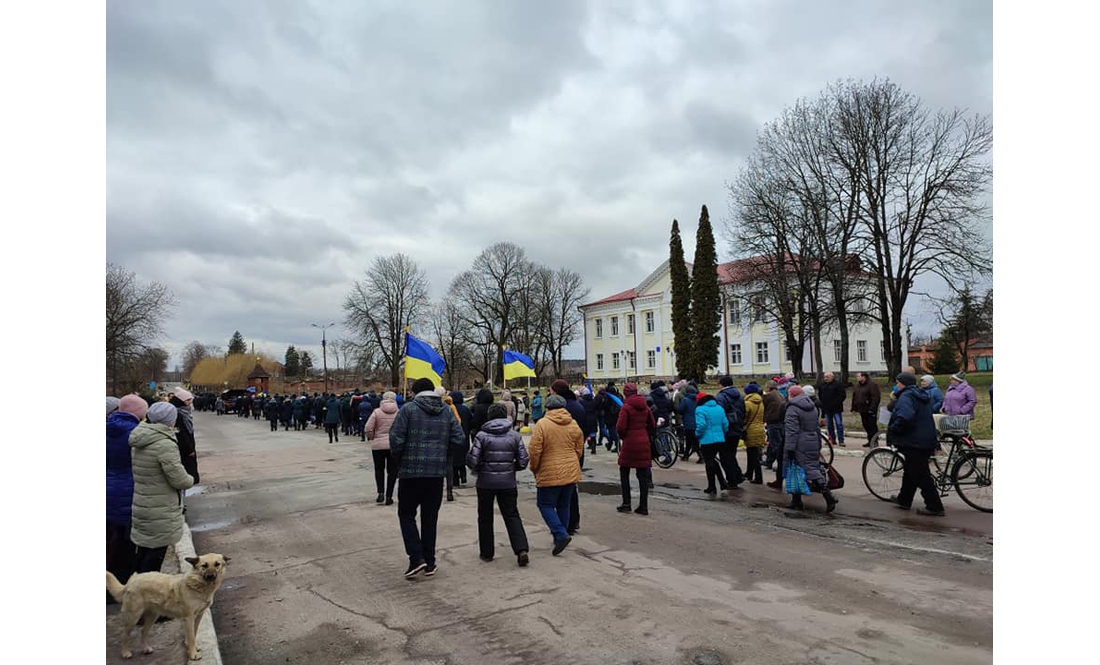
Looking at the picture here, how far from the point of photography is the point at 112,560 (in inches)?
227

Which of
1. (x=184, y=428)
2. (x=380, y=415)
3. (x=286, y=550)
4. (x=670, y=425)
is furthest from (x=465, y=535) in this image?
(x=670, y=425)

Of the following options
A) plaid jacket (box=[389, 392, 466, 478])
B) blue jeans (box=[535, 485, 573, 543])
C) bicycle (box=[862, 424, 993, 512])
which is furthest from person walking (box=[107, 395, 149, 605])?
bicycle (box=[862, 424, 993, 512])

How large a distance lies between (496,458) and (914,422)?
5638 mm

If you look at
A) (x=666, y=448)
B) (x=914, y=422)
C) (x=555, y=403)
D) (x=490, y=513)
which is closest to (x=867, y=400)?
(x=666, y=448)

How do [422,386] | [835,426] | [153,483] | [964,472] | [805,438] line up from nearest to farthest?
[153,483] < [422,386] < [964,472] < [805,438] < [835,426]

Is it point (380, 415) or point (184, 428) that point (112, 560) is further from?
point (380, 415)

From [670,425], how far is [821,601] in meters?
10.3

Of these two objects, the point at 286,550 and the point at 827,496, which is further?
the point at 827,496

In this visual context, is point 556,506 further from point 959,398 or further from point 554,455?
point 959,398

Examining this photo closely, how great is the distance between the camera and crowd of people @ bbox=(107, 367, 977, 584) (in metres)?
5.45

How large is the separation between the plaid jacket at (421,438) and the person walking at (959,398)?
35.8 feet

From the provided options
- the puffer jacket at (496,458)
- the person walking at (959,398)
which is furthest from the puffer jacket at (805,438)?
the person walking at (959,398)

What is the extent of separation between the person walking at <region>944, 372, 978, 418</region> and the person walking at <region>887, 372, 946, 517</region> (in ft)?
16.2

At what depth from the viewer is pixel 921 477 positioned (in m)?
8.87
